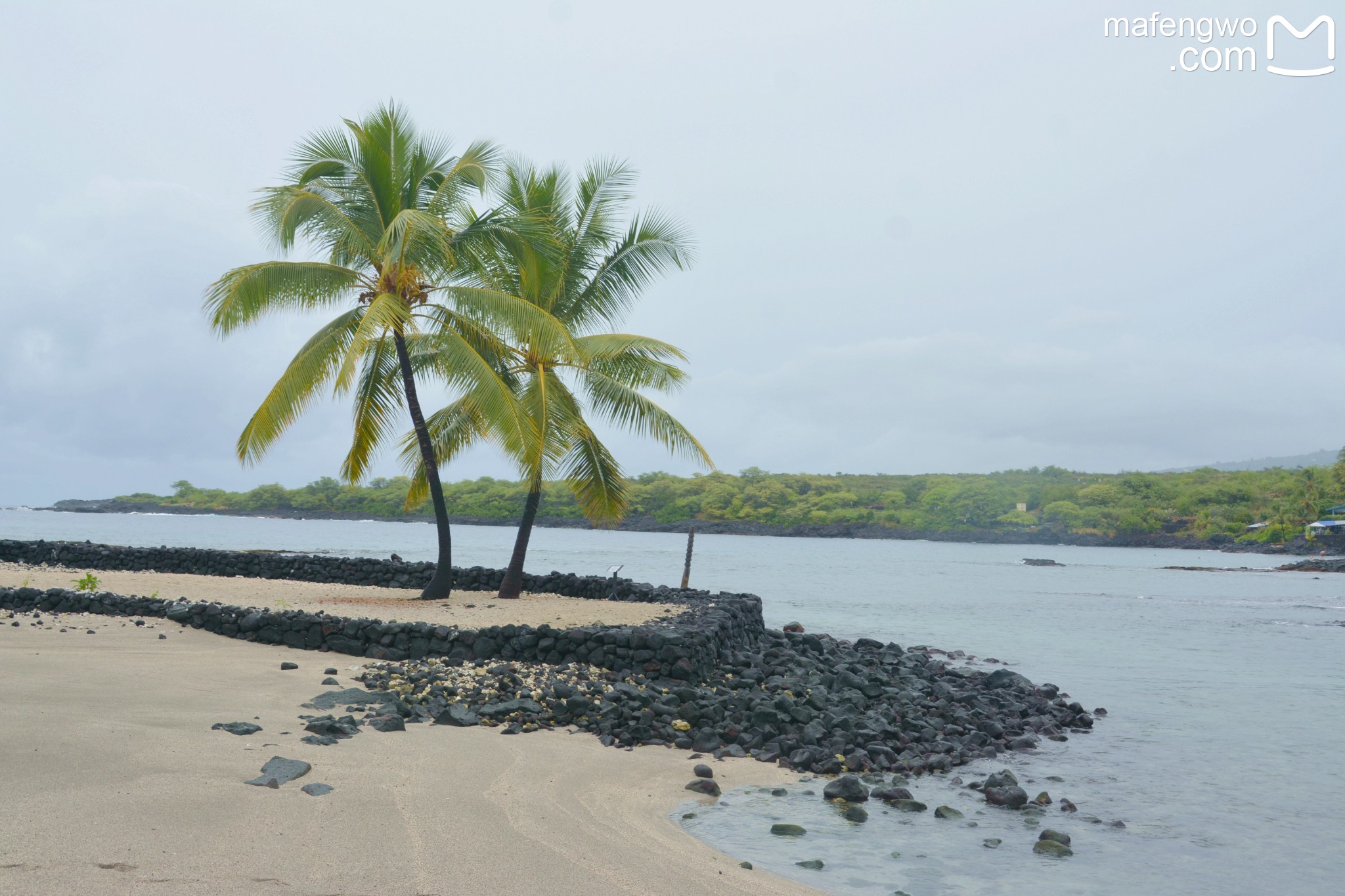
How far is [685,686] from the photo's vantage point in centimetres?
984

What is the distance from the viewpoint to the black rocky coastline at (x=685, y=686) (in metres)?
8.25

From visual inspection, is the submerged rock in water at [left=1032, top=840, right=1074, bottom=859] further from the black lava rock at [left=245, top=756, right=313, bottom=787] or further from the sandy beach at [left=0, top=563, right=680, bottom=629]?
the sandy beach at [left=0, top=563, right=680, bottom=629]

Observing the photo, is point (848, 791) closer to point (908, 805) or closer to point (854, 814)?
point (854, 814)

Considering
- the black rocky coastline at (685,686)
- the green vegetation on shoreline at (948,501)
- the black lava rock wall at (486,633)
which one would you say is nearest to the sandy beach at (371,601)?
the black lava rock wall at (486,633)

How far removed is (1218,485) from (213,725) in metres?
104

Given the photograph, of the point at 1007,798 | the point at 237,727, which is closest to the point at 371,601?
the point at 237,727

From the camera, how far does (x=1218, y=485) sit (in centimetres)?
9100

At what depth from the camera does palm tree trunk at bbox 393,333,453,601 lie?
14.3 metres

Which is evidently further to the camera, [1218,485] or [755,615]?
[1218,485]

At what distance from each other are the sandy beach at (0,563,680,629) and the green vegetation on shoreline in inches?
2519

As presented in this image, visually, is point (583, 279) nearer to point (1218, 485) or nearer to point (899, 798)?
point (899, 798)

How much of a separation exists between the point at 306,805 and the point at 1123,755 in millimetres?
8578

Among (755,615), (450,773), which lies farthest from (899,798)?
(755,615)

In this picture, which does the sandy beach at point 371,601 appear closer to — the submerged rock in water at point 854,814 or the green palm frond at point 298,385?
the green palm frond at point 298,385
